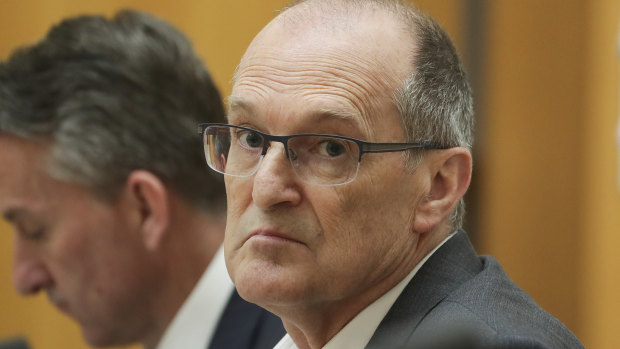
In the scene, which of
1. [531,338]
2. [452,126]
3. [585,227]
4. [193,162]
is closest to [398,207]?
[452,126]

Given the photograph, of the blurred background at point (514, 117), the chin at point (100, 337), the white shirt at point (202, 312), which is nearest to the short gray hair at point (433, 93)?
the white shirt at point (202, 312)

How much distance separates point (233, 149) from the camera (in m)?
2.02

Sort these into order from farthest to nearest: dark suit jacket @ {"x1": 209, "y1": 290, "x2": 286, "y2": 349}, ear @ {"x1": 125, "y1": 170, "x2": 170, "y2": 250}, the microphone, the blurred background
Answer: the blurred background < ear @ {"x1": 125, "y1": 170, "x2": 170, "y2": 250} < dark suit jacket @ {"x1": 209, "y1": 290, "x2": 286, "y2": 349} < the microphone

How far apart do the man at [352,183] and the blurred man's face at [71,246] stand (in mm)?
1062

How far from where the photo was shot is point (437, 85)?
1959 mm

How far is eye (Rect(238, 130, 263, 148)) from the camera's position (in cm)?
194

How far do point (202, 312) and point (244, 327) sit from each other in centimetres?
21

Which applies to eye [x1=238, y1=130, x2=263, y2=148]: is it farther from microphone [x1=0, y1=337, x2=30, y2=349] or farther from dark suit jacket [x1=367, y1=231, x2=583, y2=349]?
microphone [x1=0, y1=337, x2=30, y2=349]

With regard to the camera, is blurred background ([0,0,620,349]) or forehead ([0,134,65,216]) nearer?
forehead ([0,134,65,216])

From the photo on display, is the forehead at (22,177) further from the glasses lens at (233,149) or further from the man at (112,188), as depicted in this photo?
the glasses lens at (233,149)

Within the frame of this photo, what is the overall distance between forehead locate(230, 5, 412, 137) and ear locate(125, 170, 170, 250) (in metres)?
1.11

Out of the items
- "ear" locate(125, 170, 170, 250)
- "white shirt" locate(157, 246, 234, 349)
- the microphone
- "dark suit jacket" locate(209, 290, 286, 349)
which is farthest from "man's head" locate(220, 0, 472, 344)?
"ear" locate(125, 170, 170, 250)

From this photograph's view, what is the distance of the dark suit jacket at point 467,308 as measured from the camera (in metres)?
1.66

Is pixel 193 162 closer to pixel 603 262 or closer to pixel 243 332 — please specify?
pixel 243 332
